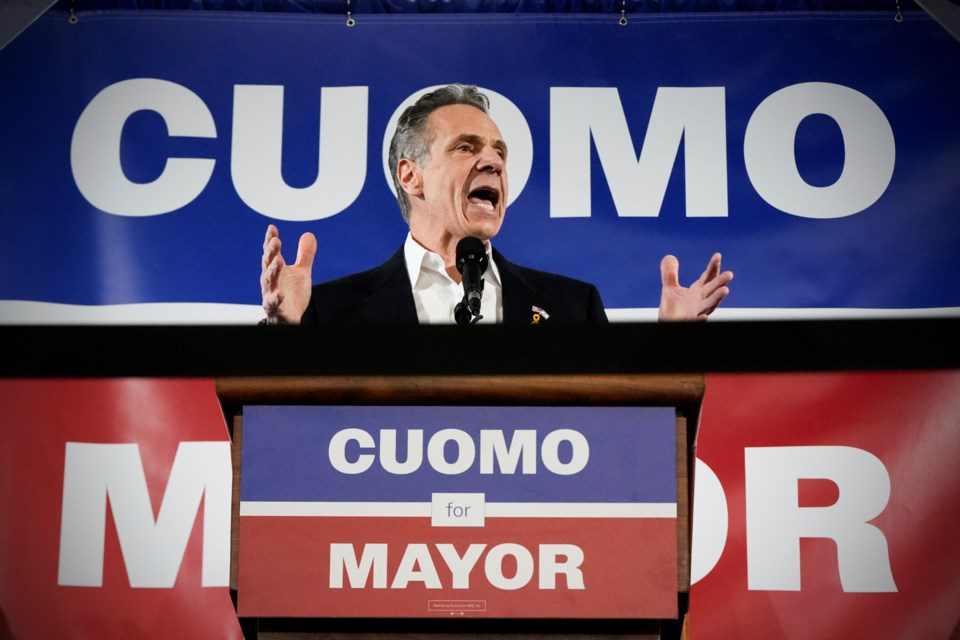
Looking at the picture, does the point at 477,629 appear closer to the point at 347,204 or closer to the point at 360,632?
the point at 360,632

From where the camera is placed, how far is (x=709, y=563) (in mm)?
2410

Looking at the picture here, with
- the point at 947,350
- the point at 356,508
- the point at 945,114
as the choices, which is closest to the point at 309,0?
the point at 945,114

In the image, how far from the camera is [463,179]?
2.67 meters

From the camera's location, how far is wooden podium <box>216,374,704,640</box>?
3.54 feet

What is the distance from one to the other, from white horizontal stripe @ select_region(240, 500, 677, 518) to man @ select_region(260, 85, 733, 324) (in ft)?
4.95

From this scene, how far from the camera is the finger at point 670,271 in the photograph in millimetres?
2586

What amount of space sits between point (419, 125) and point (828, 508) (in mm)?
1300

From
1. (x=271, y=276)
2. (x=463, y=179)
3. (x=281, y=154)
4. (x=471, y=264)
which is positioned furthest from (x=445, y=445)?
(x=281, y=154)

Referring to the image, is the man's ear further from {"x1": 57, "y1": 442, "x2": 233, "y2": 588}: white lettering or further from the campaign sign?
the campaign sign

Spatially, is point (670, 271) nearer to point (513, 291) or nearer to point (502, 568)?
point (513, 291)

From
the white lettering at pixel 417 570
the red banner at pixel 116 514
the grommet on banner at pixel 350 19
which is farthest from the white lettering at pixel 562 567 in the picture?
the grommet on banner at pixel 350 19

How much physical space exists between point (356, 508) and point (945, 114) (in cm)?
211

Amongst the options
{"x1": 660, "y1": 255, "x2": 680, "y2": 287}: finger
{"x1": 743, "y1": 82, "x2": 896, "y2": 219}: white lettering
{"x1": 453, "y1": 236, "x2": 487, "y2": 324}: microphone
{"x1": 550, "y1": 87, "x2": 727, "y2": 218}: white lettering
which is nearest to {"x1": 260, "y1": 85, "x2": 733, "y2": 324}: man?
{"x1": 660, "y1": 255, "x2": 680, "y2": 287}: finger

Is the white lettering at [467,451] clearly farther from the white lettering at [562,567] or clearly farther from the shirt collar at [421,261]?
the shirt collar at [421,261]
